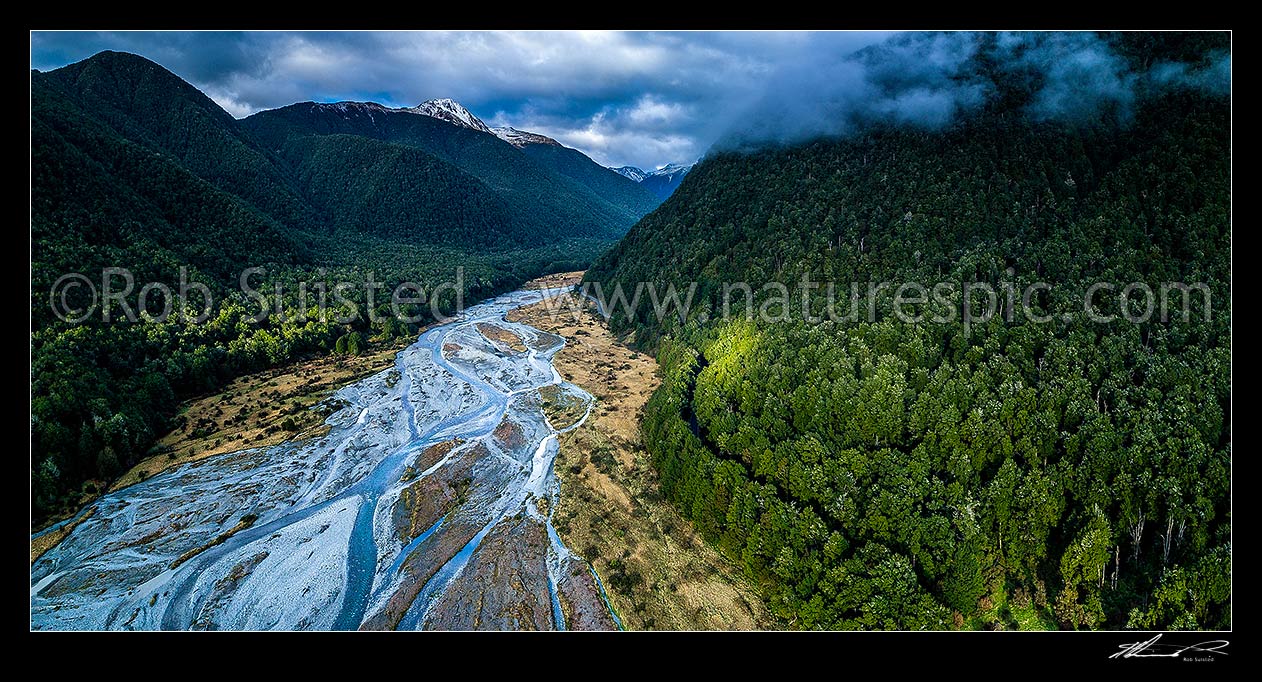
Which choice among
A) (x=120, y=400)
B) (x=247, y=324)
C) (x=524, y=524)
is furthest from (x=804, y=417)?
(x=247, y=324)
